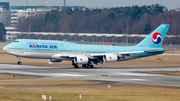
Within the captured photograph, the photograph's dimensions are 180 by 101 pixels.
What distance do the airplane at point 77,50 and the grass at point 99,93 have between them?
26373 millimetres

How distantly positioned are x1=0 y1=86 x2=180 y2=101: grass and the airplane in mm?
26373

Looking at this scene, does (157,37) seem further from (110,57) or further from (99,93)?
(99,93)

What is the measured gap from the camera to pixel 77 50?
2608 inches

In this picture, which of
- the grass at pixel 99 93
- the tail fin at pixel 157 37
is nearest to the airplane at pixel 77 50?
the tail fin at pixel 157 37

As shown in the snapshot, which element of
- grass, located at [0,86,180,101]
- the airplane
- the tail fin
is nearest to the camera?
grass, located at [0,86,180,101]

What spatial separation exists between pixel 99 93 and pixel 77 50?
31868mm

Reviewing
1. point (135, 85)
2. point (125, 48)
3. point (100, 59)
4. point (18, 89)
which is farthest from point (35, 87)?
point (125, 48)

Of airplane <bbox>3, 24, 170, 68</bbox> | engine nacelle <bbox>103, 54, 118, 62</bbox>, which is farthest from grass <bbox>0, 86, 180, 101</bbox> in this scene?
airplane <bbox>3, 24, 170, 68</bbox>

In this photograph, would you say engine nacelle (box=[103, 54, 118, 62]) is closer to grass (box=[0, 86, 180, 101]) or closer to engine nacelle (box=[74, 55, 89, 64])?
engine nacelle (box=[74, 55, 89, 64])

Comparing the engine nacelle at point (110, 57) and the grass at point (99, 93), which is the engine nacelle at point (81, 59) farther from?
the grass at point (99, 93)

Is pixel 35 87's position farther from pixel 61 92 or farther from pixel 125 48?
pixel 125 48

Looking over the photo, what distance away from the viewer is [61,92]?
35.2m

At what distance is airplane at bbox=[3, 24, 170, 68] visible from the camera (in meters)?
63.7

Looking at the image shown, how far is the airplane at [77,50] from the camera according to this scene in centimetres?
6372
